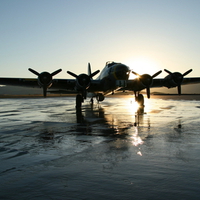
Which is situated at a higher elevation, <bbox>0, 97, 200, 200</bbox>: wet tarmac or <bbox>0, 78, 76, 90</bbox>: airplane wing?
<bbox>0, 78, 76, 90</bbox>: airplane wing

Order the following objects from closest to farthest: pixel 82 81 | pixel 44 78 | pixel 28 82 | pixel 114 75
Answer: pixel 44 78, pixel 82 81, pixel 114 75, pixel 28 82

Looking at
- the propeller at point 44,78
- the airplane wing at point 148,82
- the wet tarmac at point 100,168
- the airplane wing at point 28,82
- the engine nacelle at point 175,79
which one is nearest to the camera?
the wet tarmac at point 100,168

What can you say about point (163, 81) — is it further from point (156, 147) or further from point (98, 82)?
point (156, 147)

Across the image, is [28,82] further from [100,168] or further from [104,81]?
[100,168]

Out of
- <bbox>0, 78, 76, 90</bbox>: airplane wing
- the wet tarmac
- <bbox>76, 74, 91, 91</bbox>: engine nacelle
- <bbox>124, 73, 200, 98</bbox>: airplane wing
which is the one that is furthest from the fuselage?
the wet tarmac

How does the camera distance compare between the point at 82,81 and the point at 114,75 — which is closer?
the point at 82,81

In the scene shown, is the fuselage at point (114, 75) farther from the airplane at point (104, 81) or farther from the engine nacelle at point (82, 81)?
the engine nacelle at point (82, 81)

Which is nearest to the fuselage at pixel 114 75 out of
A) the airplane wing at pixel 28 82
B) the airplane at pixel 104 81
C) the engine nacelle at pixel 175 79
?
the airplane at pixel 104 81

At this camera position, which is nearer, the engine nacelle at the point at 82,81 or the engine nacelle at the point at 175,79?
the engine nacelle at the point at 82,81

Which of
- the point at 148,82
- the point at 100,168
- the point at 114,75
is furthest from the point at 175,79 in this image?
the point at 100,168

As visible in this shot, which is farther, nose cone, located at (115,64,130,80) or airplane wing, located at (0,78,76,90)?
airplane wing, located at (0,78,76,90)

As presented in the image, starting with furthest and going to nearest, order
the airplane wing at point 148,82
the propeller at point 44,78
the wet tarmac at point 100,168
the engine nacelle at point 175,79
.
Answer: the engine nacelle at point 175,79
the airplane wing at point 148,82
the propeller at point 44,78
the wet tarmac at point 100,168

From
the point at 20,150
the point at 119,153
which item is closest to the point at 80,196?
the point at 119,153

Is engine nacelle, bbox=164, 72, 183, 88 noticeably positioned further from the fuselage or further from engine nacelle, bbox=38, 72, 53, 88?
engine nacelle, bbox=38, 72, 53, 88
